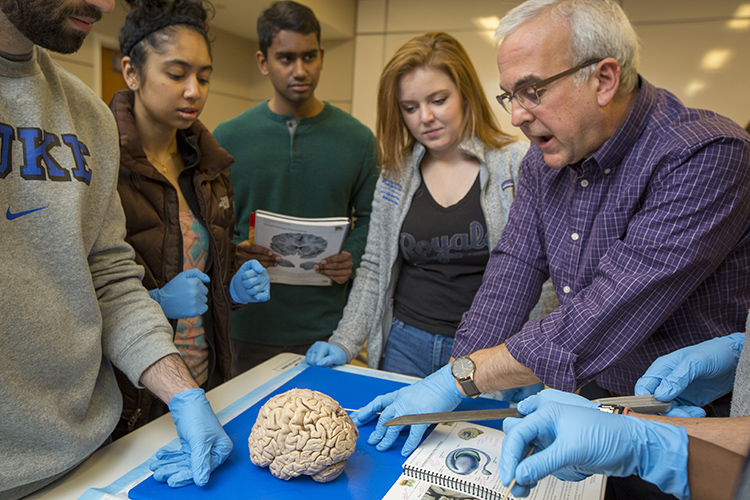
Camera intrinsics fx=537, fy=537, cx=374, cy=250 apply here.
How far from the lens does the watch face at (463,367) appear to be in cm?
124

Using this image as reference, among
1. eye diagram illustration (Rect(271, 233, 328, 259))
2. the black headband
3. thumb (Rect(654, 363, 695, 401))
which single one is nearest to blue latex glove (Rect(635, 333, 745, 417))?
thumb (Rect(654, 363, 695, 401))

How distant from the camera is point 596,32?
1.20m

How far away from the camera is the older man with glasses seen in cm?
110

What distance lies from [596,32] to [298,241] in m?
1.13

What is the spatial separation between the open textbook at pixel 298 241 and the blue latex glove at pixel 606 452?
3.93 feet

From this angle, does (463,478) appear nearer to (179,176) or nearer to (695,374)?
(695,374)

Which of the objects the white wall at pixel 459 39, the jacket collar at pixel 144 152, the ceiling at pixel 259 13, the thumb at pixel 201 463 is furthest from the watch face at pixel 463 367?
the ceiling at pixel 259 13

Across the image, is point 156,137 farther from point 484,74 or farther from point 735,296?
point 484,74

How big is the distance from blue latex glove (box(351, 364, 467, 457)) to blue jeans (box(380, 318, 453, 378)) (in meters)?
0.44

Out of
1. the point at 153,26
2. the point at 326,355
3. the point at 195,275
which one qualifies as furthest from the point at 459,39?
the point at 195,275

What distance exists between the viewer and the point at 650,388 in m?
1.07

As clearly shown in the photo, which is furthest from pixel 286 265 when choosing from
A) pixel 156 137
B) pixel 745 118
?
pixel 745 118

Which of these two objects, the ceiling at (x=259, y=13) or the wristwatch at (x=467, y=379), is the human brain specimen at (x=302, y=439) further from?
the ceiling at (x=259, y=13)

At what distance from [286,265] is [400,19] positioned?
152 inches
